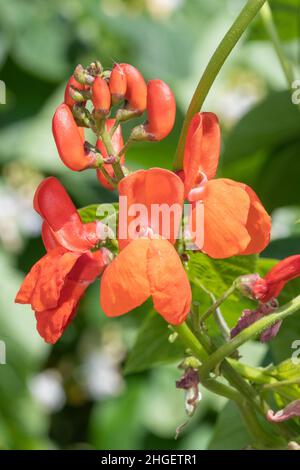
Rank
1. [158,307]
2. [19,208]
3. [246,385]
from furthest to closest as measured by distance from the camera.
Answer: [19,208] → [246,385] → [158,307]

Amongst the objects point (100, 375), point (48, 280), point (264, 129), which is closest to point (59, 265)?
point (48, 280)

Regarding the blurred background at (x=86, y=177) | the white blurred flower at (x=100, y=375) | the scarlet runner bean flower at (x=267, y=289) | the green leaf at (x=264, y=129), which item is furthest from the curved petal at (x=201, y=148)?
the white blurred flower at (x=100, y=375)

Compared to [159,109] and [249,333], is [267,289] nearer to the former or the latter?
[249,333]

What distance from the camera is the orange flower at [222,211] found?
842mm

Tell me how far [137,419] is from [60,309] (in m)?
1.91

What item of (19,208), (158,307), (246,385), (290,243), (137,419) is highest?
(158,307)

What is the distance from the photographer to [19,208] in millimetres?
2957

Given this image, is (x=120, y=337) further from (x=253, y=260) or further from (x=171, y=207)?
(x=171, y=207)

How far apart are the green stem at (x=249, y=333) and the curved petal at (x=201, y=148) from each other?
12 centimetres

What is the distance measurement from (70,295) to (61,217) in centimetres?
7

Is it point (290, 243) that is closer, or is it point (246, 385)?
point (246, 385)

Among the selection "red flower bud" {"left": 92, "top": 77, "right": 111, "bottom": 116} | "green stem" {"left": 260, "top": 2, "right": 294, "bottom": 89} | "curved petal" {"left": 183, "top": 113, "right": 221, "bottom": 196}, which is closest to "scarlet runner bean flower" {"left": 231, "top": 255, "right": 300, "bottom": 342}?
"curved petal" {"left": 183, "top": 113, "right": 221, "bottom": 196}

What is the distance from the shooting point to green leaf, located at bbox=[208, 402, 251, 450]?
1177 mm
